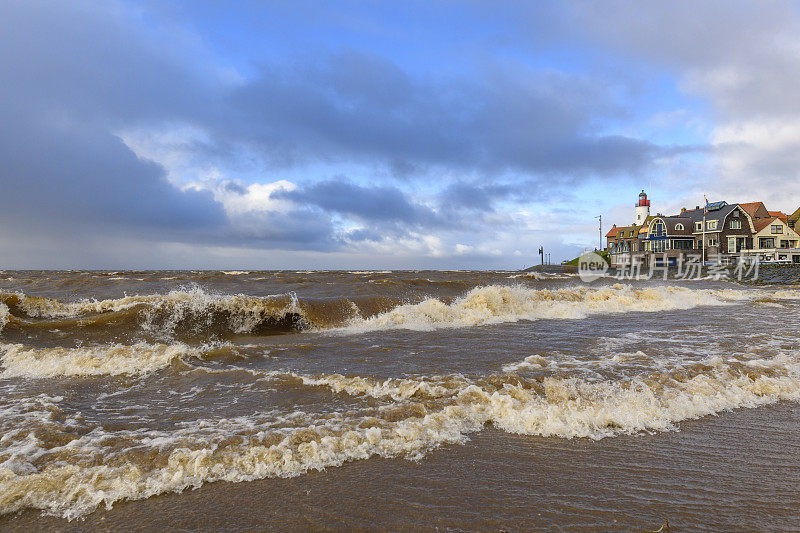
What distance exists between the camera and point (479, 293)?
49.7 feet

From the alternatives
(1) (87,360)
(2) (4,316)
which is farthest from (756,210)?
(2) (4,316)

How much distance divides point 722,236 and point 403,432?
73438mm

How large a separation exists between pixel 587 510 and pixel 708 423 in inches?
107

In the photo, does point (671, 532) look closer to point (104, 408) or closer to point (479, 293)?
point (104, 408)

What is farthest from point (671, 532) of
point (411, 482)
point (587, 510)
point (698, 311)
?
point (698, 311)

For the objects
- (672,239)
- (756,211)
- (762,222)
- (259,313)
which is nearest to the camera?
(259,313)

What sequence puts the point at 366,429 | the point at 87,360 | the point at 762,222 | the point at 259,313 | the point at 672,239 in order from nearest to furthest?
the point at 366,429 < the point at 87,360 < the point at 259,313 < the point at 762,222 < the point at 672,239

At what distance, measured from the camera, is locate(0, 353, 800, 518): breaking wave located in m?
3.42

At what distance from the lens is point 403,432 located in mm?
4270

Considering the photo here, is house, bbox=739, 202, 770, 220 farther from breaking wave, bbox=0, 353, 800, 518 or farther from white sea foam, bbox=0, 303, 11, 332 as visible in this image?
white sea foam, bbox=0, 303, 11, 332

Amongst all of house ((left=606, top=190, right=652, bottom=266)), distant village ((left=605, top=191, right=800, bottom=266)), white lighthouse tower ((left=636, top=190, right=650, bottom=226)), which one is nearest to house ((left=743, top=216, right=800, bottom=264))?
distant village ((left=605, top=191, right=800, bottom=266))

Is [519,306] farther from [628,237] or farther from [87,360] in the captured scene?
[628,237]

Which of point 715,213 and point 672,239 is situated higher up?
point 715,213

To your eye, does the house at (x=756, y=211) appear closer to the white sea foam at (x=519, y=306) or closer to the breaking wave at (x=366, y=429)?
the white sea foam at (x=519, y=306)
